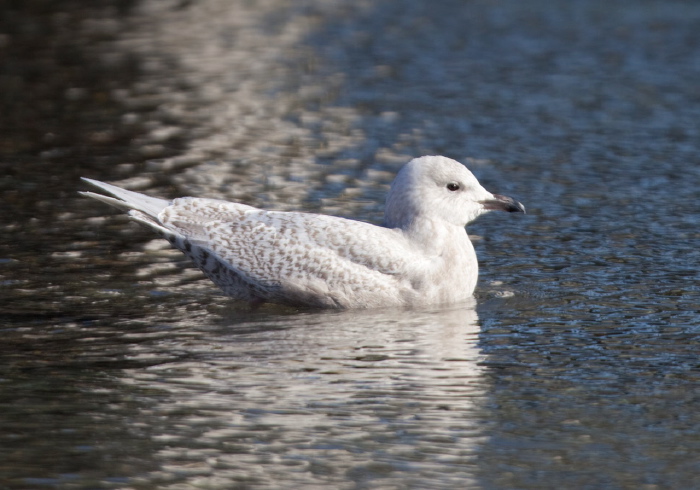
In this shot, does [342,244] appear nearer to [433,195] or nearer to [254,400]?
[433,195]

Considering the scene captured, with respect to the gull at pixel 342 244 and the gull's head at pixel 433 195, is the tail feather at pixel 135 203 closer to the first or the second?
the gull at pixel 342 244

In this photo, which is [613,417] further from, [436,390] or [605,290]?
[605,290]

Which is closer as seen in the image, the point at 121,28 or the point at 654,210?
the point at 654,210

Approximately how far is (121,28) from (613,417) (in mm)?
18399

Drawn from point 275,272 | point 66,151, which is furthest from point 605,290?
point 66,151

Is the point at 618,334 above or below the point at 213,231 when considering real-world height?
below

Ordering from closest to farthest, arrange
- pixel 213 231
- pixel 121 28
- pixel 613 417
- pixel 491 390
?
pixel 613 417 → pixel 491 390 → pixel 213 231 → pixel 121 28

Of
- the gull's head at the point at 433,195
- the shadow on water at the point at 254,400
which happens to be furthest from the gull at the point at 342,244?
the shadow on water at the point at 254,400

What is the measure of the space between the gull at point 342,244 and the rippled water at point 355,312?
17 cm

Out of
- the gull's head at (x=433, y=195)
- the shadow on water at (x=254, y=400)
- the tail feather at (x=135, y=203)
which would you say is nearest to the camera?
the shadow on water at (x=254, y=400)

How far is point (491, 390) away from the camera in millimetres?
7383

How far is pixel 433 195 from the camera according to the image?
370 inches

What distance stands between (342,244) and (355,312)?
1.51ft

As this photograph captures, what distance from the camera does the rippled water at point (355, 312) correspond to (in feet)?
21.2
